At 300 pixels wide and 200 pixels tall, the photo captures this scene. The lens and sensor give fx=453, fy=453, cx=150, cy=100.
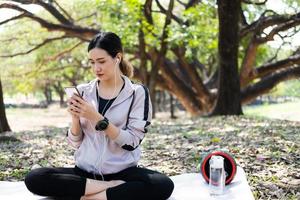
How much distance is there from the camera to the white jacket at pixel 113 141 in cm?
313

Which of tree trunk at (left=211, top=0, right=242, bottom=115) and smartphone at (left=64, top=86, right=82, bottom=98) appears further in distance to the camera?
tree trunk at (left=211, top=0, right=242, bottom=115)

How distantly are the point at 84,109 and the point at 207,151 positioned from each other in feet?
8.32

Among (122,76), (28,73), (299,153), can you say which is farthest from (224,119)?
(28,73)

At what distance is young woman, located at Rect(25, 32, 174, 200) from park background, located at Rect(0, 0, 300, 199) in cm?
103

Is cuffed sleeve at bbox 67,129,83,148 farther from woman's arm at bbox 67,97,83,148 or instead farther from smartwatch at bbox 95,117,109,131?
smartwatch at bbox 95,117,109,131

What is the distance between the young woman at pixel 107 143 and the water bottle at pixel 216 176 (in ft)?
0.98

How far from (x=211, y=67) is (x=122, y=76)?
17.2 m

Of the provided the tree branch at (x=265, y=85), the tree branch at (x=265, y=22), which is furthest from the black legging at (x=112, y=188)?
the tree branch at (x=265, y=85)

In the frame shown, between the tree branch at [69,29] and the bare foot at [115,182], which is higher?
the tree branch at [69,29]

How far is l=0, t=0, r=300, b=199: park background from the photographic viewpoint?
4.86 metres

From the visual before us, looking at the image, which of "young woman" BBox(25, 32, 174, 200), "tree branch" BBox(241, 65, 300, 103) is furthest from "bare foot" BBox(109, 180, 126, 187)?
"tree branch" BBox(241, 65, 300, 103)

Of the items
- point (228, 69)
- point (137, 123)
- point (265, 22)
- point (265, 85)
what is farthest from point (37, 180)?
point (265, 85)

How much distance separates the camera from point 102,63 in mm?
3143

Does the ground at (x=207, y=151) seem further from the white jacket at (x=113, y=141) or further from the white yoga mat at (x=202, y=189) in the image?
the white jacket at (x=113, y=141)
